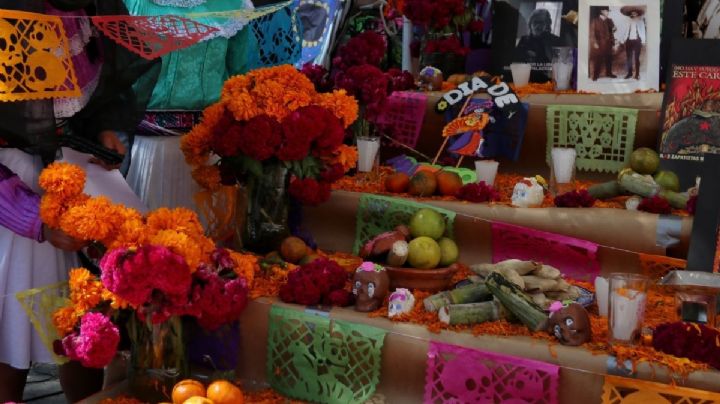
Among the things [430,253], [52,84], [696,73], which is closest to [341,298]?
[430,253]

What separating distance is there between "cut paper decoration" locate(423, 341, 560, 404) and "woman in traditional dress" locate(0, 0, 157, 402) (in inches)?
37.8

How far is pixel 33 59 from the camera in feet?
7.16

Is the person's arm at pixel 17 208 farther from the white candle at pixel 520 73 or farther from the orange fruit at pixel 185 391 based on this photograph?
the white candle at pixel 520 73

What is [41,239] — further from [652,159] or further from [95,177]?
[652,159]

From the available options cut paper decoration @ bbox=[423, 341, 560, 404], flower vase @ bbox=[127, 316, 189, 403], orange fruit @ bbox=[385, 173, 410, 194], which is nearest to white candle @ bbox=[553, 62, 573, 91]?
orange fruit @ bbox=[385, 173, 410, 194]

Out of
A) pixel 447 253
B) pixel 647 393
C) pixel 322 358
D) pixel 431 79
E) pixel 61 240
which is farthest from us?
pixel 431 79

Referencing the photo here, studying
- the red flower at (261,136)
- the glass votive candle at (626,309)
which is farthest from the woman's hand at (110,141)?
the glass votive candle at (626,309)

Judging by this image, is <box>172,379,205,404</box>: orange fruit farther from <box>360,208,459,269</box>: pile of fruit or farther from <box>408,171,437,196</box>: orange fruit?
<box>408,171,437,196</box>: orange fruit

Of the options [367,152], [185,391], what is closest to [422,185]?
[367,152]

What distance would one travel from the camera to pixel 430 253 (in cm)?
247

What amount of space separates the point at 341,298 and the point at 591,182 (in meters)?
1.32

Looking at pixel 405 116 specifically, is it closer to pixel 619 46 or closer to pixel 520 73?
pixel 520 73

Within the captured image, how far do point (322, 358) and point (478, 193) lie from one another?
0.94 metres

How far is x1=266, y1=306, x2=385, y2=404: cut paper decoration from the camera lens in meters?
2.26
